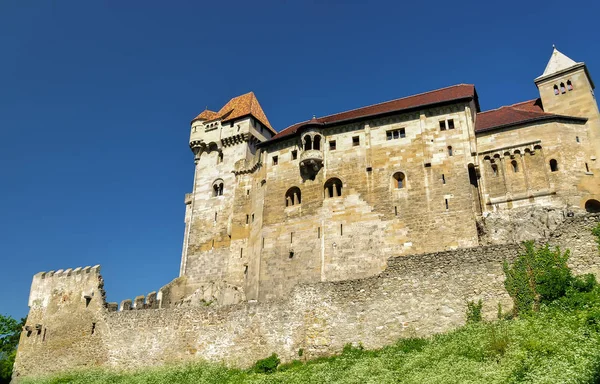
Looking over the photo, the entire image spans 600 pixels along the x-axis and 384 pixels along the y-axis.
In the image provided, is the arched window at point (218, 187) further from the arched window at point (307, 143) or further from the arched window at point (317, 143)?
the arched window at point (317, 143)

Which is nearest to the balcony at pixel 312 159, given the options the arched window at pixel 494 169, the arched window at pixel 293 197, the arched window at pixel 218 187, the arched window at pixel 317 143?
the arched window at pixel 317 143

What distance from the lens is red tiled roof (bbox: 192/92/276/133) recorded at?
44938 mm

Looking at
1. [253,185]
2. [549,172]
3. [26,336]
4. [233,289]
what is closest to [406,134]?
[549,172]

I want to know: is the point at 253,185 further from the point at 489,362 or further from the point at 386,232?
the point at 489,362

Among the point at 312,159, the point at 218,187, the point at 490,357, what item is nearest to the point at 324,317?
the point at 490,357

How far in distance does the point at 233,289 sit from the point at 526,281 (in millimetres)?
22797

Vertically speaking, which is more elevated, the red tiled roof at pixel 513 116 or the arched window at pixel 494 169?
the red tiled roof at pixel 513 116

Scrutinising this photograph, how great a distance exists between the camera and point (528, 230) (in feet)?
96.1

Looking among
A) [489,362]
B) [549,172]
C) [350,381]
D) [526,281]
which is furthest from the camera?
[549,172]

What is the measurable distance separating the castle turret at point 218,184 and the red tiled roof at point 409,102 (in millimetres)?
4830

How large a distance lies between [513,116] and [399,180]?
9.05 meters

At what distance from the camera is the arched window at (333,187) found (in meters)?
35.2

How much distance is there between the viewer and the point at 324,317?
21922 mm

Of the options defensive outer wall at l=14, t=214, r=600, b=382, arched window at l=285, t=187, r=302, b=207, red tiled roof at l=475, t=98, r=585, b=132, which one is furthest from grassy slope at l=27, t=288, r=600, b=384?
red tiled roof at l=475, t=98, r=585, b=132
